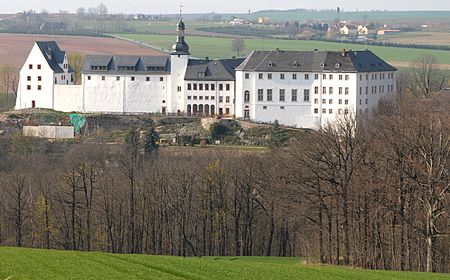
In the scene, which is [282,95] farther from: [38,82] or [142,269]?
[142,269]

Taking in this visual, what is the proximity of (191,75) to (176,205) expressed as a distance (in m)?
27.1

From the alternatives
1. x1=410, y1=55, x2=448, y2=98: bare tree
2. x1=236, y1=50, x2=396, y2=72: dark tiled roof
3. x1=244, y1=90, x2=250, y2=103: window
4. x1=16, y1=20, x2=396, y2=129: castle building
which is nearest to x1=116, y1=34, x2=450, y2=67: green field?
x1=410, y1=55, x2=448, y2=98: bare tree

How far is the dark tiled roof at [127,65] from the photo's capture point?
8875 centimetres

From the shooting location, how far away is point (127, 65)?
89.3 metres

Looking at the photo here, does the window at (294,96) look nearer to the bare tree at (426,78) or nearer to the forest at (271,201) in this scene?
the forest at (271,201)

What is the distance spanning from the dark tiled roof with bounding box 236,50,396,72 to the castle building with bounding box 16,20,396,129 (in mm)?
65

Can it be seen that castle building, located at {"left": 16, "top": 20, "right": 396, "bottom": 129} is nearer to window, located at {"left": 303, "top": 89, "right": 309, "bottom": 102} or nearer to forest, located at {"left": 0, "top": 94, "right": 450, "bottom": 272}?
window, located at {"left": 303, "top": 89, "right": 309, "bottom": 102}

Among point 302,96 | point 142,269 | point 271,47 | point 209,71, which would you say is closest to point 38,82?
point 209,71

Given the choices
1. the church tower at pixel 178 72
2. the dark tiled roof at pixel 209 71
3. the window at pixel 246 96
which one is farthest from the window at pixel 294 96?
the church tower at pixel 178 72

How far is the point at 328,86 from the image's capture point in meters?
84.0

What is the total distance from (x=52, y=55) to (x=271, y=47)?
53.7 metres

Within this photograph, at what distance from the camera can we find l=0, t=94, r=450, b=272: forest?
5000 centimetres

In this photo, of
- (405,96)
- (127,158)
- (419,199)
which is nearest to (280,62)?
(405,96)

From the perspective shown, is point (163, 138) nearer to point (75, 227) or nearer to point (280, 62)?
point (280, 62)
